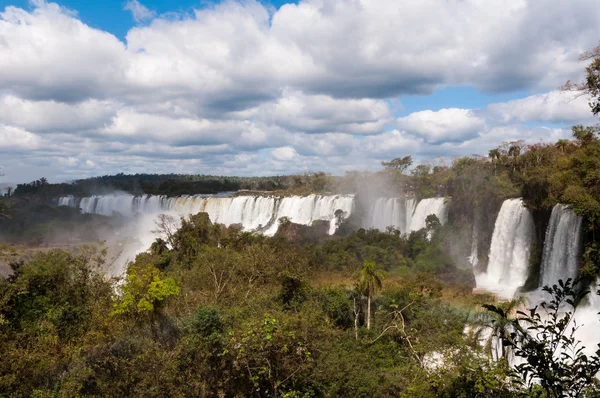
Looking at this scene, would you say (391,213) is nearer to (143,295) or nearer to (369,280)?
(369,280)

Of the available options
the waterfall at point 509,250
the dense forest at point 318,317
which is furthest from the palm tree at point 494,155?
the waterfall at point 509,250

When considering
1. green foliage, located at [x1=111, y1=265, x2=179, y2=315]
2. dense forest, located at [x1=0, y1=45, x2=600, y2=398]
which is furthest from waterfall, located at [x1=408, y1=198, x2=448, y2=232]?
green foliage, located at [x1=111, y1=265, x2=179, y2=315]

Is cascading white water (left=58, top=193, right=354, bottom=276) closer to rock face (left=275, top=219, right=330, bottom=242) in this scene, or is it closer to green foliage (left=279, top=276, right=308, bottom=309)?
rock face (left=275, top=219, right=330, bottom=242)

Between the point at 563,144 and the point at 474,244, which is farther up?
Result: the point at 563,144

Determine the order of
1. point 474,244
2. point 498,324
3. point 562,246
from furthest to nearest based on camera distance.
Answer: point 474,244 < point 562,246 < point 498,324

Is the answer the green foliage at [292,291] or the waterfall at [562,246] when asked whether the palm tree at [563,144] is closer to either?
the waterfall at [562,246]

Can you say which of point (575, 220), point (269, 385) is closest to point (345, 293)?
point (269, 385)

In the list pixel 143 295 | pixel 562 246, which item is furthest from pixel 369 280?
pixel 562 246
